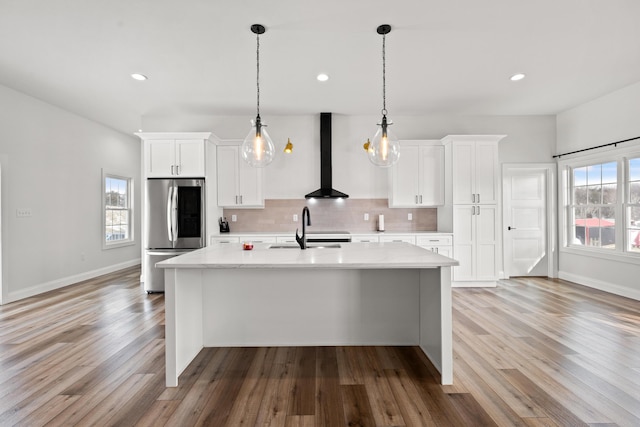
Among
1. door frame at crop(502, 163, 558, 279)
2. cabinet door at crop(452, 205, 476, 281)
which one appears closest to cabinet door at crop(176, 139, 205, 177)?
cabinet door at crop(452, 205, 476, 281)

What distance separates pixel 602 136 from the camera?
4766 mm

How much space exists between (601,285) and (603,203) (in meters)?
1.18

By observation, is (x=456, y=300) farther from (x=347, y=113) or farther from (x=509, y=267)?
(x=347, y=113)

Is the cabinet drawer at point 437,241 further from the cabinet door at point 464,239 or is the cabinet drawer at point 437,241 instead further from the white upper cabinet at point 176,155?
the white upper cabinet at point 176,155

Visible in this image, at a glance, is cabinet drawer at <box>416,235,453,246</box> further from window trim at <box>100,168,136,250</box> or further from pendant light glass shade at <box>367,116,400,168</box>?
window trim at <box>100,168,136,250</box>

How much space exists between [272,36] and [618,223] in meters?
5.07

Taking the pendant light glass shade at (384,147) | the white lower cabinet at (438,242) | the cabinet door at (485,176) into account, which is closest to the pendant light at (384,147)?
the pendant light glass shade at (384,147)

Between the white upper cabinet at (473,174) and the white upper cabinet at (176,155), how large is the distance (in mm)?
3816

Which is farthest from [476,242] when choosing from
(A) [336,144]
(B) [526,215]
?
(A) [336,144]

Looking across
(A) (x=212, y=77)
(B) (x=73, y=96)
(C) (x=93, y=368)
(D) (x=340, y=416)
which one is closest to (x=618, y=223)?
(D) (x=340, y=416)

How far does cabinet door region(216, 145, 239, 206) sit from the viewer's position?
5.33m

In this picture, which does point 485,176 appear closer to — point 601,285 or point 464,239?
point 464,239

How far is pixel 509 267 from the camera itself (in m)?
5.66

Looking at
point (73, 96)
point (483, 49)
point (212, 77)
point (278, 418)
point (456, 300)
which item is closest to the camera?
point (278, 418)
